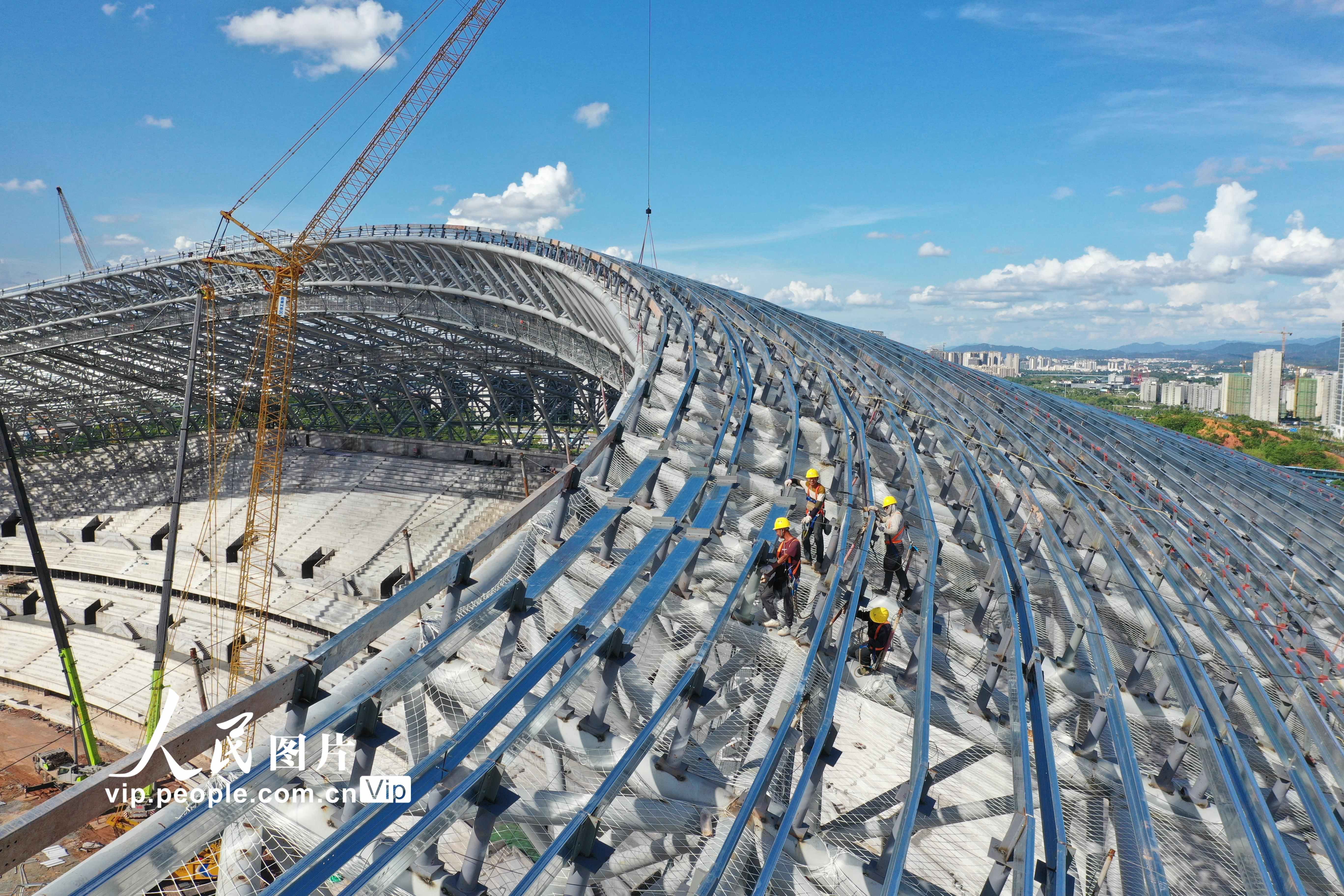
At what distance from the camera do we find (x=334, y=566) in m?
41.9

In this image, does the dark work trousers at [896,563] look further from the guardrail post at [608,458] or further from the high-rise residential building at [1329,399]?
the high-rise residential building at [1329,399]

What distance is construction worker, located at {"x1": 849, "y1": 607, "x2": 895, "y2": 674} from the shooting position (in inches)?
258

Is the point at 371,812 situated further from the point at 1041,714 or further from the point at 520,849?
the point at 1041,714

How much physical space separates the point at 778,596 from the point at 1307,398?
169 meters

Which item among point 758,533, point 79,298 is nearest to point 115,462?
point 79,298

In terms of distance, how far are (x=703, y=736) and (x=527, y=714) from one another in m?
1.91

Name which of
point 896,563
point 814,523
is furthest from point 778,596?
point 896,563

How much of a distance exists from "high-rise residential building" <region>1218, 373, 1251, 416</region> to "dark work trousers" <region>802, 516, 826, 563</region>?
169 m

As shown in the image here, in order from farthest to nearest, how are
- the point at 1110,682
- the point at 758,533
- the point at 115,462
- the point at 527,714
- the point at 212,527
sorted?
1. the point at 115,462
2. the point at 212,527
3. the point at 758,533
4. the point at 1110,682
5. the point at 527,714

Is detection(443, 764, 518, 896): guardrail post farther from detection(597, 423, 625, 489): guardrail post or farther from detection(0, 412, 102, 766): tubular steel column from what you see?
detection(0, 412, 102, 766): tubular steel column

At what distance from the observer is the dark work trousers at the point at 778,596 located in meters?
7.15

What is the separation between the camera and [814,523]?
865 cm

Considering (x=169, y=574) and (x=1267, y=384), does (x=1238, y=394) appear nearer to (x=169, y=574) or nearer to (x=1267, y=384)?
(x=1267, y=384)

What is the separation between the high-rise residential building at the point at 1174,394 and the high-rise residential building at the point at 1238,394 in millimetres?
13918
